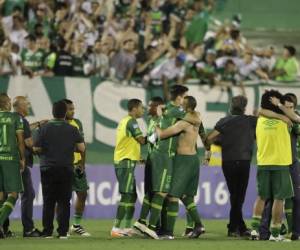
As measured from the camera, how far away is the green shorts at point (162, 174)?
1451cm

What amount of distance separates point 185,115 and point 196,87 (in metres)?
6.85

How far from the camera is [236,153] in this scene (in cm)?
1525

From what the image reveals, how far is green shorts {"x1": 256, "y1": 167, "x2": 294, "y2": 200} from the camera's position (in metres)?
13.9

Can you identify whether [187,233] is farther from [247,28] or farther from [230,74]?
[247,28]

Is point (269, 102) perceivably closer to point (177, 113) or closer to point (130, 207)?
point (177, 113)

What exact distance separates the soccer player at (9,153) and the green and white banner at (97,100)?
18.4 ft

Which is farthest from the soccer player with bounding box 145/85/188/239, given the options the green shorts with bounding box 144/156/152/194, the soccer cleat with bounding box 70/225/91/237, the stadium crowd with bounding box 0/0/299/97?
the stadium crowd with bounding box 0/0/299/97

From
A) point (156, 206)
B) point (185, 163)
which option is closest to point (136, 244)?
point (156, 206)

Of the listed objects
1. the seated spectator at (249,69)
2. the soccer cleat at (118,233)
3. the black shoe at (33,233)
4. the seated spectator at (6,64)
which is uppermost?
the seated spectator at (249,69)

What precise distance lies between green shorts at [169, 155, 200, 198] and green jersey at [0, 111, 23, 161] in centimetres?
223

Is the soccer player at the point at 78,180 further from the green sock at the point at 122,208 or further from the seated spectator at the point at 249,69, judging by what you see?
the seated spectator at the point at 249,69

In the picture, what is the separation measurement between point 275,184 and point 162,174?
5.33ft

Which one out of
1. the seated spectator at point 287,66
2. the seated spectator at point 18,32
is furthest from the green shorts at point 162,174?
the seated spectator at point 287,66

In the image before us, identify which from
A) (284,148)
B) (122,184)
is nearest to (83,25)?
(122,184)
